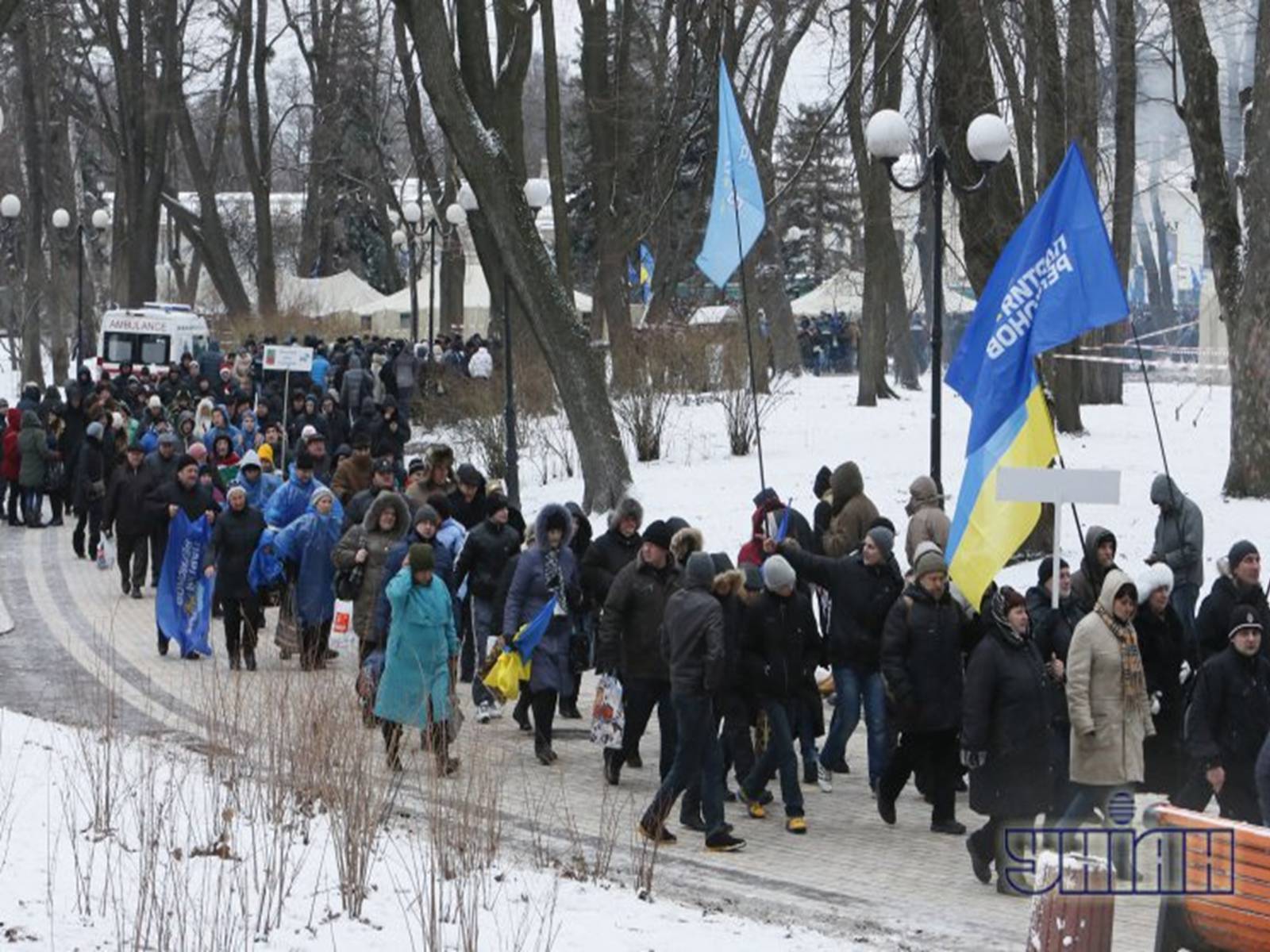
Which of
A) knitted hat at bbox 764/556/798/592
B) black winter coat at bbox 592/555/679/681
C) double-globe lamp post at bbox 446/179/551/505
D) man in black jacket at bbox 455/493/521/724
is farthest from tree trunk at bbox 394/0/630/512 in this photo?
knitted hat at bbox 764/556/798/592

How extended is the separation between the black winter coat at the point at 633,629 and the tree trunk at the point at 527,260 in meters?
11.3

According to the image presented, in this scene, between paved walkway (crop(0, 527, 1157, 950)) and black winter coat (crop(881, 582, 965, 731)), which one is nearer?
paved walkway (crop(0, 527, 1157, 950))

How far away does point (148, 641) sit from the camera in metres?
20.1

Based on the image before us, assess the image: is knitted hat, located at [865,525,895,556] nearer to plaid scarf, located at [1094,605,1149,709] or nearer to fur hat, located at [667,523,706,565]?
fur hat, located at [667,523,706,565]

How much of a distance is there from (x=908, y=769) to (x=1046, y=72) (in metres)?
13.5

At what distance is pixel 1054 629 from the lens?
12.9 metres

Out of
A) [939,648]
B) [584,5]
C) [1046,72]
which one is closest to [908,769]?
[939,648]

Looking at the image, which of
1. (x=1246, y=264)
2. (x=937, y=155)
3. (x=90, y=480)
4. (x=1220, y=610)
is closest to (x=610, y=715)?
(x=1220, y=610)

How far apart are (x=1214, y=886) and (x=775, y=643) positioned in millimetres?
4419

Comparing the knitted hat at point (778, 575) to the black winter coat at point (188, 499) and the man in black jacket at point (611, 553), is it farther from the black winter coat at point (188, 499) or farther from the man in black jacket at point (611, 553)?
the black winter coat at point (188, 499)

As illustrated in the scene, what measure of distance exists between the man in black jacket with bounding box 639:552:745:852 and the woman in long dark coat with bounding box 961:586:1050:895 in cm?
145

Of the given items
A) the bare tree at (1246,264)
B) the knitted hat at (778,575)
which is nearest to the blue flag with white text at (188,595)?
the knitted hat at (778,575)

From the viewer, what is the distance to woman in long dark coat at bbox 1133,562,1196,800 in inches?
496

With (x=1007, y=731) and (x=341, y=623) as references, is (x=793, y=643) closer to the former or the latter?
(x=1007, y=731)
